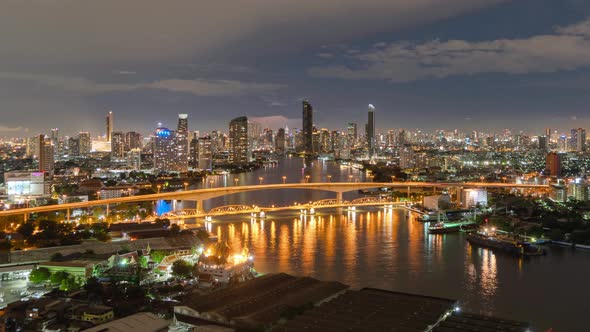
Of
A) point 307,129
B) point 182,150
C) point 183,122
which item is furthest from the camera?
point 307,129

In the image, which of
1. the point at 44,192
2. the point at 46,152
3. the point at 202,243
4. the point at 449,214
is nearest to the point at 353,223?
the point at 449,214

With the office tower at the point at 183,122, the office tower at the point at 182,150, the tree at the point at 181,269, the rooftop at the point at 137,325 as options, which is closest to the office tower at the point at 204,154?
the office tower at the point at 182,150

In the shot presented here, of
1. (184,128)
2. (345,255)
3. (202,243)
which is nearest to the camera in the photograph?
(345,255)

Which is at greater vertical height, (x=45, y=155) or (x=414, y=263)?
(x=45, y=155)

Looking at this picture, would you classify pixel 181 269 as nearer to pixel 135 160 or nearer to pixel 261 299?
pixel 261 299

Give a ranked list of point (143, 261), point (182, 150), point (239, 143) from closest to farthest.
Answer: point (143, 261)
point (182, 150)
point (239, 143)

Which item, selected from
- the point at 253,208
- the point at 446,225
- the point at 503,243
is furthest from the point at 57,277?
the point at 446,225

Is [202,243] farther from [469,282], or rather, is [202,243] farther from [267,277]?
[469,282]

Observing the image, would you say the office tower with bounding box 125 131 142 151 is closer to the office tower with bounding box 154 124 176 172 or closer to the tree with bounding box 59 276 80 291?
the office tower with bounding box 154 124 176 172
